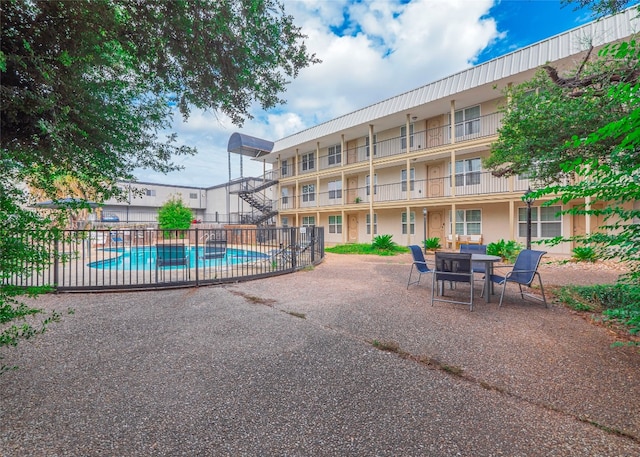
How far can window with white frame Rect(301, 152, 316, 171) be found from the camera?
24194 mm

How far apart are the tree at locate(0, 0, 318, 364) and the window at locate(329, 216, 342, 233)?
18459mm

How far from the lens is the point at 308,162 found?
2442 cm

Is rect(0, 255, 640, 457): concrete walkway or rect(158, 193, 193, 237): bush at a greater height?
rect(158, 193, 193, 237): bush

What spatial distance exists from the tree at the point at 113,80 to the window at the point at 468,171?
47.8 feet

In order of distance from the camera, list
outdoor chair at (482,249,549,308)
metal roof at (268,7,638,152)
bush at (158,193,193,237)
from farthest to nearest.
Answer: bush at (158,193,193,237) → metal roof at (268,7,638,152) → outdoor chair at (482,249,549,308)

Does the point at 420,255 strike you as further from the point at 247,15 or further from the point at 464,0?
the point at 464,0

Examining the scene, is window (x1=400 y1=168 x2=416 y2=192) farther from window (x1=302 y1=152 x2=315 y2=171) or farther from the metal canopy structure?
the metal canopy structure

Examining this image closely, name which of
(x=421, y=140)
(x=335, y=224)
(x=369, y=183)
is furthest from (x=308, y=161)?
(x=421, y=140)

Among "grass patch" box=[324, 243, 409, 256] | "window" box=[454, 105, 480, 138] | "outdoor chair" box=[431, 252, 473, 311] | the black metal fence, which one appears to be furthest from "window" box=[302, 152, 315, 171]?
"outdoor chair" box=[431, 252, 473, 311]

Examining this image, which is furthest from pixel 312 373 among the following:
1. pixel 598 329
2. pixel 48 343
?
pixel 598 329

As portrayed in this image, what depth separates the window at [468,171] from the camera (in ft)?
50.6

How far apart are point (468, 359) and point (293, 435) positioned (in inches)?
84.5

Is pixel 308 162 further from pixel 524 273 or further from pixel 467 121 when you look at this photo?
pixel 524 273

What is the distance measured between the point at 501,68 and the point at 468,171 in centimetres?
503
